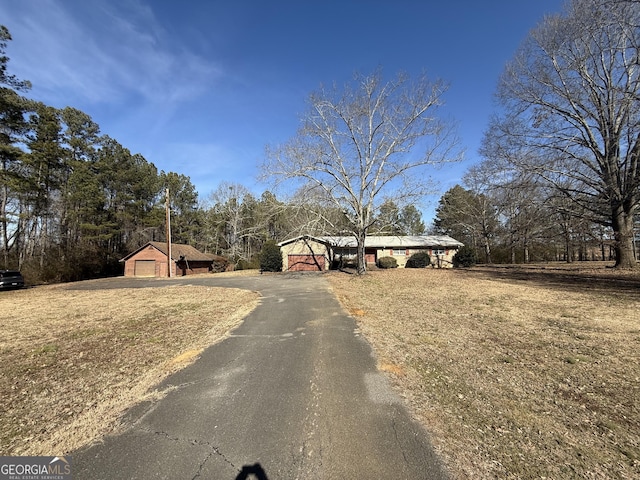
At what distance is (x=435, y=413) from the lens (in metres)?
3.30

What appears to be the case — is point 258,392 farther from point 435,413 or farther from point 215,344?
point 215,344

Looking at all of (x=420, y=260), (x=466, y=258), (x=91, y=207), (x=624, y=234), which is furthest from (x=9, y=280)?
(x=624, y=234)

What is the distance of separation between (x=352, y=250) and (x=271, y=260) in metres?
9.64

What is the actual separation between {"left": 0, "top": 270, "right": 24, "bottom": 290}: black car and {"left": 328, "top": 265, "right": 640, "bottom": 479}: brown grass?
2387cm

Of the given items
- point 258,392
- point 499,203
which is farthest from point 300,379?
point 499,203

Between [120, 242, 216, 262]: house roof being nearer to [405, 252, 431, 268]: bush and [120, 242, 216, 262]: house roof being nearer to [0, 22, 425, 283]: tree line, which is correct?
[0, 22, 425, 283]: tree line

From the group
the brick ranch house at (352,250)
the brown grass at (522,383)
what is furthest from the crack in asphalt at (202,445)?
the brick ranch house at (352,250)

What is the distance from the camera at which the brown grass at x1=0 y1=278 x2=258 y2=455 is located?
3.22 m

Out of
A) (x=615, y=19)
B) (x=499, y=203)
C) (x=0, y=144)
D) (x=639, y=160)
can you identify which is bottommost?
(x=499, y=203)

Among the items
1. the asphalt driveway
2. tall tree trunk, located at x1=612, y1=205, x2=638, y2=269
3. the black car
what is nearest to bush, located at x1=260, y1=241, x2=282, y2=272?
the black car

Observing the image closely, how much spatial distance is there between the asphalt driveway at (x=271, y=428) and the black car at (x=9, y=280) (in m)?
23.2

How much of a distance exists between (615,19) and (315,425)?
828 inches

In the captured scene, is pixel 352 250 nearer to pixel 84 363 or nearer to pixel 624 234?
pixel 624 234

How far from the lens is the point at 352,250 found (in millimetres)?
34375
